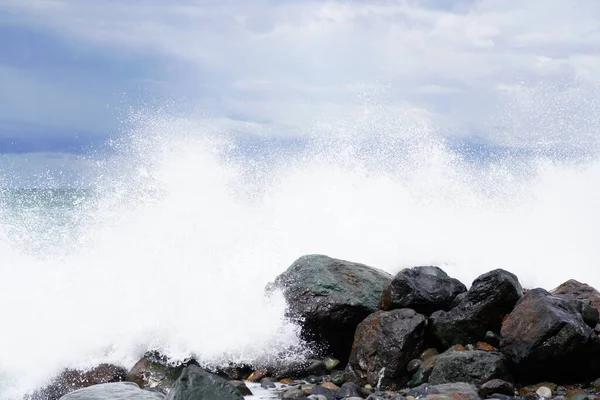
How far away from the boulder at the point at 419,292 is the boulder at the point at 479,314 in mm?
271

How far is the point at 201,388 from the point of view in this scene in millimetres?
4328

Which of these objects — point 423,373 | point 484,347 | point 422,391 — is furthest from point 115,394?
point 484,347

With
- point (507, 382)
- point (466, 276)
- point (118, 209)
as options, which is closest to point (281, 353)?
point (507, 382)

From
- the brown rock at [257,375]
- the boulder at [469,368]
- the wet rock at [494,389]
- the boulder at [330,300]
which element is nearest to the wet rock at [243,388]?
the brown rock at [257,375]

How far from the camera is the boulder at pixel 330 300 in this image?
7434 mm

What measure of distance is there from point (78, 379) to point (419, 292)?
3.63 metres

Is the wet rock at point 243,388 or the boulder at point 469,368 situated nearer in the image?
the boulder at point 469,368

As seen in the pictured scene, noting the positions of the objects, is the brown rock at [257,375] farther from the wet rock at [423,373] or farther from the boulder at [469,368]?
the boulder at [469,368]

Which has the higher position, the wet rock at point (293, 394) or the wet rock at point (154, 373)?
the wet rock at point (154, 373)

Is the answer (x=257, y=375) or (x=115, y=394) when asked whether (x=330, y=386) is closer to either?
(x=257, y=375)

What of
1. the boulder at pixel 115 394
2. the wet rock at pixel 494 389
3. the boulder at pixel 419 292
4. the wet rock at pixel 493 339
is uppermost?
the boulder at pixel 419 292

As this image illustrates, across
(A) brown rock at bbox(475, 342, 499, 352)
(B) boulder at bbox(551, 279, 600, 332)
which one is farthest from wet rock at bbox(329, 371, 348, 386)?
(B) boulder at bbox(551, 279, 600, 332)

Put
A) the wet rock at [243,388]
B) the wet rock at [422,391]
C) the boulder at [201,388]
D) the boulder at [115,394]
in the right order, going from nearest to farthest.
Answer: the boulder at [201,388], the boulder at [115,394], the wet rock at [422,391], the wet rock at [243,388]

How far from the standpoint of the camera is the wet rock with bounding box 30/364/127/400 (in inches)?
276
